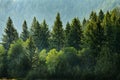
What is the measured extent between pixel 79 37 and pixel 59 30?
1194cm

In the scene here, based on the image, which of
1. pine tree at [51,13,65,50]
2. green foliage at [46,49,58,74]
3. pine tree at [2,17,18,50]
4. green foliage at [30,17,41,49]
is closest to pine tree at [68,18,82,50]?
pine tree at [51,13,65,50]

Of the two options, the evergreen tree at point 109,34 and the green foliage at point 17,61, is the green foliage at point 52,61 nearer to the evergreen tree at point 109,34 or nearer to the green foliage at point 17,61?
the green foliage at point 17,61

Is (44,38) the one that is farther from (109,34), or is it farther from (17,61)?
(109,34)

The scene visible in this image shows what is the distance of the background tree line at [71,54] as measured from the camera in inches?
4633

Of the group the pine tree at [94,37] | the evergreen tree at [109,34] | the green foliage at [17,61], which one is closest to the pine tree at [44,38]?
the green foliage at [17,61]

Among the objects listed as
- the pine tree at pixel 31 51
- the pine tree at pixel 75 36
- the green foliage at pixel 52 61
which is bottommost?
the green foliage at pixel 52 61

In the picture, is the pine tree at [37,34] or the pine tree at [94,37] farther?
the pine tree at [37,34]

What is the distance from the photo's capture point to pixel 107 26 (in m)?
128

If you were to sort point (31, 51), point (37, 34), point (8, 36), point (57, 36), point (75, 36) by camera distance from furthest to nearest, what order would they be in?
1. point (37, 34)
2. point (8, 36)
3. point (57, 36)
4. point (75, 36)
5. point (31, 51)

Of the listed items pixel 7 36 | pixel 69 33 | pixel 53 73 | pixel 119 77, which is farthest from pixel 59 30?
pixel 119 77

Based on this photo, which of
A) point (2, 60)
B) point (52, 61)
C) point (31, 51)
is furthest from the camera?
point (31, 51)

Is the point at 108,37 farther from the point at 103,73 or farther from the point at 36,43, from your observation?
the point at 36,43

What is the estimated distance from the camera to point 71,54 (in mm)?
129375

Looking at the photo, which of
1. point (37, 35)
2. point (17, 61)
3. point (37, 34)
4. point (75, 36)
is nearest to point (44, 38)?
point (37, 35)
